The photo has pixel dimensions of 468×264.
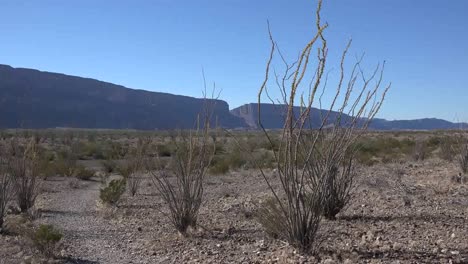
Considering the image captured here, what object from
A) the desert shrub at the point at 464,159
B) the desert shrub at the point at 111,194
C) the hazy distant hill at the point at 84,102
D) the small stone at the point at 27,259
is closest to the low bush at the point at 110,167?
the desert shrub at the point at 111,194

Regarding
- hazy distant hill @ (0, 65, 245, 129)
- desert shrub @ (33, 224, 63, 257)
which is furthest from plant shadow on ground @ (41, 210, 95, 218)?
hazy distant hill @ (0, 65, 245, 129)

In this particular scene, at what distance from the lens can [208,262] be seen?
8398mm

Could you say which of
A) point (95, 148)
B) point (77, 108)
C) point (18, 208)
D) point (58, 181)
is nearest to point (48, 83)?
point (77, 108)

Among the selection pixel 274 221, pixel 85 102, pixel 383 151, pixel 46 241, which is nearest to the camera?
pixel 274 221

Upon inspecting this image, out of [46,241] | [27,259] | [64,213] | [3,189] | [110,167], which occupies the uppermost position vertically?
[3,189]

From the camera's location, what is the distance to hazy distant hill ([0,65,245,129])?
92.7 m

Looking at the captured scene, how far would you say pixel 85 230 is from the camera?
39.0 ft

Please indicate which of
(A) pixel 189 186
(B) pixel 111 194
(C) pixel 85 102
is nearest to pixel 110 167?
(B) pixel 111 194

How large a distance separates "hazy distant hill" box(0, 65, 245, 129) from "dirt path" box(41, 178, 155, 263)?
231 ft

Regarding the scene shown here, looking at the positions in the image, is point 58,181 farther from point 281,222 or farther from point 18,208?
point 281,222

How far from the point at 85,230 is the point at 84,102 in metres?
97.7

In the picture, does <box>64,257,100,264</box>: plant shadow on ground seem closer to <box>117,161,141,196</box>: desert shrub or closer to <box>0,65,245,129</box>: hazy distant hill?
<box>117,161,141,196</box>: desert shrub

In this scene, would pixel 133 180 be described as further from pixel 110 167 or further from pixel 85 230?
pixel 110 167

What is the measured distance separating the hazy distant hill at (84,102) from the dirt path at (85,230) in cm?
7036
